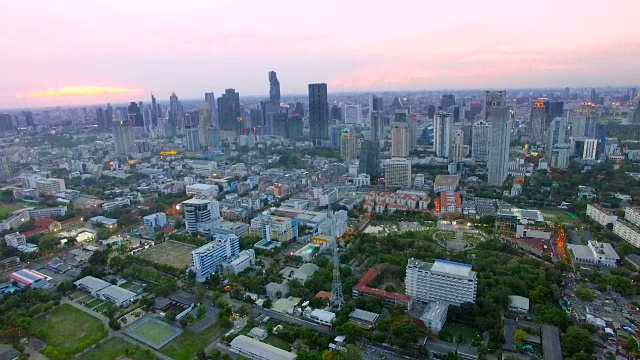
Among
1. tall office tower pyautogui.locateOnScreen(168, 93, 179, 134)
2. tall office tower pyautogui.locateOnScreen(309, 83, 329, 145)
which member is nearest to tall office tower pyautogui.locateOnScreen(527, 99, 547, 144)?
tall office tower pyautogui.locateOnScreen(309, 83, 329, 145)

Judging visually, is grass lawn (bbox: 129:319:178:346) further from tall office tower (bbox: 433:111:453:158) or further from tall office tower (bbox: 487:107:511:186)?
tall office tower (bbox: 433:111:453:158)

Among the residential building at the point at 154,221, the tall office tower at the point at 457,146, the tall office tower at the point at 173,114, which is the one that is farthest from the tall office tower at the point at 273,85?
the residential building at the point at 154,221

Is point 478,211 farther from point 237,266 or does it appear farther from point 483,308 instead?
point 237,266

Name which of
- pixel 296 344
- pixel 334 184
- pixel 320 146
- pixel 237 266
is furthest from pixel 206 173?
pixel 296 344

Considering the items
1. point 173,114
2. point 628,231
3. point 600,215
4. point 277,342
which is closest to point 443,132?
point 600,215

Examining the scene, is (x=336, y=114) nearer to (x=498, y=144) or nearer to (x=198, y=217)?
(x=498, y=144)

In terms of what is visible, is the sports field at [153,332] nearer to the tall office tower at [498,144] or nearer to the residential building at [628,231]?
the residential building at [628,231]
